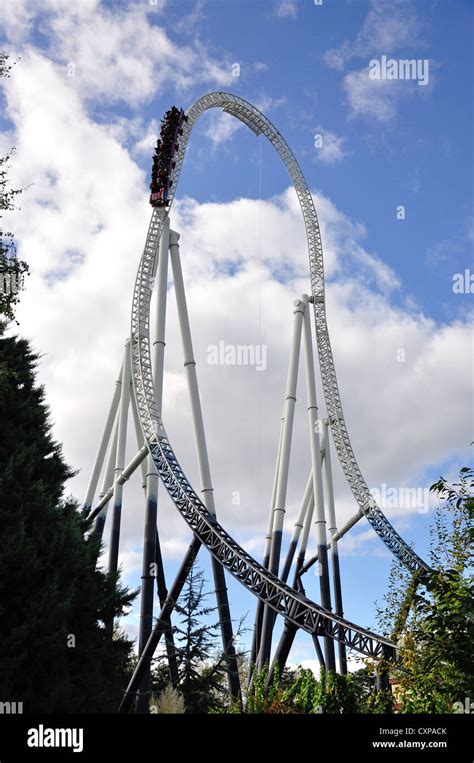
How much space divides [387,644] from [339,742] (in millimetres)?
11206

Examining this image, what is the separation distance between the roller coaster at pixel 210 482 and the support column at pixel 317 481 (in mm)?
33

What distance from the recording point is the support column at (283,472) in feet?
72.4

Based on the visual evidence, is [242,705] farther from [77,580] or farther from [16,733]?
→ [16,733]

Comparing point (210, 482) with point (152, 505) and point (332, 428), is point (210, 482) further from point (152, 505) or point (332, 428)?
point (332, 428)

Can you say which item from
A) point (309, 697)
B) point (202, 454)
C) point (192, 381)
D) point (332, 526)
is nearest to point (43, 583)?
point (309, 697)

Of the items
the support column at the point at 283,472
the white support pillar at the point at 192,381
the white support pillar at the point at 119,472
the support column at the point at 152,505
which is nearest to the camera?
the support column at the point at 152,505

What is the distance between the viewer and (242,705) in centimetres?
1564

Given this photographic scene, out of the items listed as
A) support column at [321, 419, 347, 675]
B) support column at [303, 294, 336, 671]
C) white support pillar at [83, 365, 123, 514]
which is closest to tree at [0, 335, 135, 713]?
white support pillar at [83, 365, 123, 514]

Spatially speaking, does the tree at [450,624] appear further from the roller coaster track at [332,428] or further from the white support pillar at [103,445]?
the white support pillar at [103,445]

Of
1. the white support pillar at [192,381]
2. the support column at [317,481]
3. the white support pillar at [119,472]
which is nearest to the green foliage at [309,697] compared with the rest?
the white support pillar at [192,381]

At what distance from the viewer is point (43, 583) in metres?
14.2

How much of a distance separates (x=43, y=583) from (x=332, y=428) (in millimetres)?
15258

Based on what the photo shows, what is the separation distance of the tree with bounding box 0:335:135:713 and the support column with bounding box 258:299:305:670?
599cm

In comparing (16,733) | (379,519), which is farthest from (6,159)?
(379,519)
